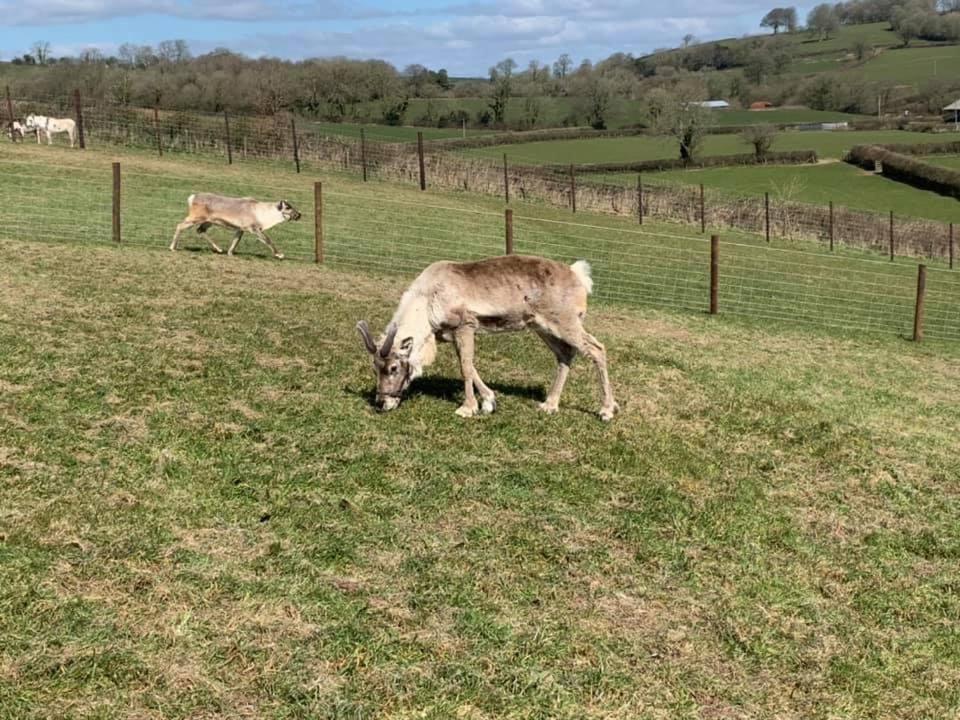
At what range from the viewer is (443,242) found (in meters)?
19.7

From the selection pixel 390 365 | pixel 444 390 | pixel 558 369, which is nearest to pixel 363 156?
pixel 444 390

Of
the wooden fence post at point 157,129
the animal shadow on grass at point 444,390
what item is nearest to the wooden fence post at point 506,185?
the wooden fence post at point 157,129

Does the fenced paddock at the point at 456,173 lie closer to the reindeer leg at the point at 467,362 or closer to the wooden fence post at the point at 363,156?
the wooden fence post at the point at 363,156

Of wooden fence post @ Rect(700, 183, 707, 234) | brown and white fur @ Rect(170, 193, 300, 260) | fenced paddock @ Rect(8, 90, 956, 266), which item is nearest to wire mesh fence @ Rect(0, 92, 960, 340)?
brown and white fur @ Rect(170, 193, 300, 260)

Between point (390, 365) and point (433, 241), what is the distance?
12.5 m

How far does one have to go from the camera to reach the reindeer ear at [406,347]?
736 centimetres

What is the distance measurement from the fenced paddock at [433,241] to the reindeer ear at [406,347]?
7907 millimetres

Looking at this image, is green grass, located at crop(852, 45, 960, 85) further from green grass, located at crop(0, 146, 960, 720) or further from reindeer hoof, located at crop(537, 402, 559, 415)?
reindeer hoof, located at crop(537, 402, 559, 415)

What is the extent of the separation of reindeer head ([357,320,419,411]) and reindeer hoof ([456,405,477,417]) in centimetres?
52

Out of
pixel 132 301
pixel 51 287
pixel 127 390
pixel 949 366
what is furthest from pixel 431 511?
pixel 949 366

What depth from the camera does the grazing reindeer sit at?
7410 millimetres

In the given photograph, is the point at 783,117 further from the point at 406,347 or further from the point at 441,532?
the point at 441,532

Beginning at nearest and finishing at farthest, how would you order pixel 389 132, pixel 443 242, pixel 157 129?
pixel 443 242 < pixel 157 129 < pixel 389 132

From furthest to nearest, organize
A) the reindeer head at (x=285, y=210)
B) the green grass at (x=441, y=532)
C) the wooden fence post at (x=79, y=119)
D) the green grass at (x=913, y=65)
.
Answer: the green grass at (x=913, y=65), the wooden fence post at (x=79, y=119), the reindeer head at (x=285, y=210), the green grass at (x=441, y=532)
